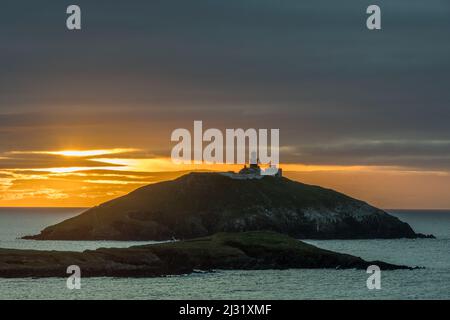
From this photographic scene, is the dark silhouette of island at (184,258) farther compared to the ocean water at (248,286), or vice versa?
the dark silhouette of island at (184,258)

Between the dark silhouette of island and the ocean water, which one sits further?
the dark silhouette of island

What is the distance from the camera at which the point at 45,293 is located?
10738 cm

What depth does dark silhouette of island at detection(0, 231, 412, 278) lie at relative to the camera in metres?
127

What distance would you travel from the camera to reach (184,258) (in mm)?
145125

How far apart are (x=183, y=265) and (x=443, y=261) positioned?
67184 mm

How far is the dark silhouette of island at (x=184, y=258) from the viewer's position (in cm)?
12675

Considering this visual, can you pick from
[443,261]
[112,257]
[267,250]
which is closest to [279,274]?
[267,250]

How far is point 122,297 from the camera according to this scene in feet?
343

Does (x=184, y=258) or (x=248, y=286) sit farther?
(x=184, y=258)
